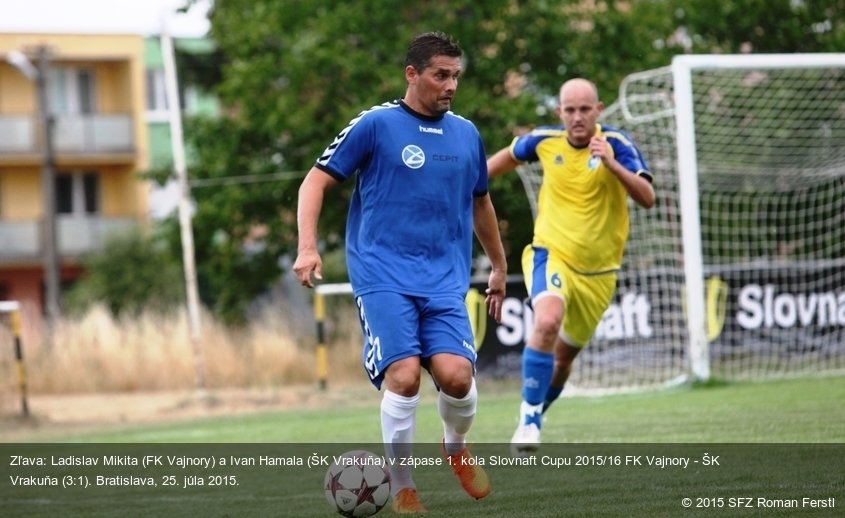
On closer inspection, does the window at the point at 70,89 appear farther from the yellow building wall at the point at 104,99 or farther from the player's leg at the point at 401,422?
the player's leg at the point at 401,422

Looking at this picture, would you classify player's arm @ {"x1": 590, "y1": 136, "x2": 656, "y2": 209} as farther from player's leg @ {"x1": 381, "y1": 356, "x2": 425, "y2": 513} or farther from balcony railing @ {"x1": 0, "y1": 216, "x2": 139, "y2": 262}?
balcony railing @ {"x1": 0, "y1": 216, "x2": 139, "y2": 262}

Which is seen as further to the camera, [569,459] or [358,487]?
[569,459]

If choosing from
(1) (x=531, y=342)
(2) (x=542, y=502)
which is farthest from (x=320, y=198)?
(1) (x=531, y=342)

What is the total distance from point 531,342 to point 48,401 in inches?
535

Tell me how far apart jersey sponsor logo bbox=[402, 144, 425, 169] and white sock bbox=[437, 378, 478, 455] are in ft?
3.46

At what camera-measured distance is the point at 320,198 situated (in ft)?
23.1

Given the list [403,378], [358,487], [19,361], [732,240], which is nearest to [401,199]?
[403,378]

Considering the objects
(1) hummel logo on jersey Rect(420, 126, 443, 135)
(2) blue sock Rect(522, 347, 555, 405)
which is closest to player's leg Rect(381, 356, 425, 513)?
(1) hummel logo on jersey Rect(420, 126, 443, 135)

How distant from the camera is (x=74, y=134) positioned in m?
47.6

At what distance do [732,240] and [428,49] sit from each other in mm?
14945

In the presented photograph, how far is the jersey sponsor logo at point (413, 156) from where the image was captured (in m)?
7.02

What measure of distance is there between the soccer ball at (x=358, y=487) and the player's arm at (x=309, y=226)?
0.84 meters


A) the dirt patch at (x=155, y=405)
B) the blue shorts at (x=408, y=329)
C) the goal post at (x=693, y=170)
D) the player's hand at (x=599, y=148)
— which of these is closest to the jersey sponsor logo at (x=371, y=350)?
the blue shorts at (x=408, y=329)

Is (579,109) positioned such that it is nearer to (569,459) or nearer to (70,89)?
(569,459)
